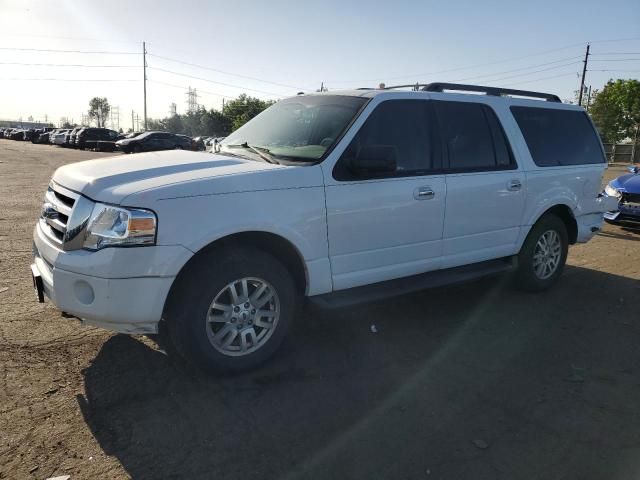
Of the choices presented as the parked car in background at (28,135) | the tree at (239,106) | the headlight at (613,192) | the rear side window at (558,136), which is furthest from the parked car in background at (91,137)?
the rear side window at (558,136)

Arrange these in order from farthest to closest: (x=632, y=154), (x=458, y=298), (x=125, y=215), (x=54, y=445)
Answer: (x=632, y=154), (x=458, y=298), (x=125, y=215), (x=54, y=445)

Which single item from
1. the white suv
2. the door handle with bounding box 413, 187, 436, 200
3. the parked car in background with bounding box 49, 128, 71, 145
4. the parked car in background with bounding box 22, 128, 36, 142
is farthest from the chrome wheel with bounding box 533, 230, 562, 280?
the parked car in background with bounding box 22, 128, 36, 142

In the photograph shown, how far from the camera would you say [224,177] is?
343cm

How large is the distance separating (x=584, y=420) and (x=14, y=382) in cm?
366

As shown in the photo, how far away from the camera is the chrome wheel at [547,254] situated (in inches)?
227

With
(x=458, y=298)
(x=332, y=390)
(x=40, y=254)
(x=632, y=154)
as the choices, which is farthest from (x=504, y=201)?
(x=632, y=154)

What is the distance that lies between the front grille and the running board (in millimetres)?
1778

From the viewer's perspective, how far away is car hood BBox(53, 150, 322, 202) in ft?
10.6

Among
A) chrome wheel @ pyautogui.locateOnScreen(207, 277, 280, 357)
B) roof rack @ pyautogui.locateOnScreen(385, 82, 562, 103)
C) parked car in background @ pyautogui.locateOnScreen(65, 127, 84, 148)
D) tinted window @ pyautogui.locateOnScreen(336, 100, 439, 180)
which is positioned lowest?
chrome wheel @ pyautogui.locateOnScreen(207, 277, 280, 357)

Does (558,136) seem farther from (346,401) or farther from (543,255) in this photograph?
(346,401)

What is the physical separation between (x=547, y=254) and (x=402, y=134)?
2584mm

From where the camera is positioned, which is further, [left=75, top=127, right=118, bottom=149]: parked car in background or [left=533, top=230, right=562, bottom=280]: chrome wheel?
[left=75, top=127, right=118, bottom=149]: parked car in background

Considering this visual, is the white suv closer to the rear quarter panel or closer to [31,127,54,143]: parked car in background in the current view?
the rear quarter panel

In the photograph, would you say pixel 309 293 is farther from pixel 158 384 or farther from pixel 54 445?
pixel 54 445
